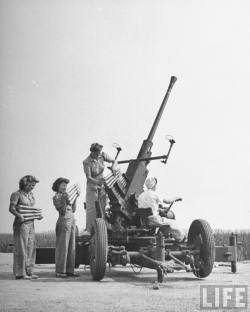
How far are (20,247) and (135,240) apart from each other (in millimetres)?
1862

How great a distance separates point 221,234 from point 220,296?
14.5 meters

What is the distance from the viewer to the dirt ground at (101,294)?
542cm

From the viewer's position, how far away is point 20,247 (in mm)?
8133

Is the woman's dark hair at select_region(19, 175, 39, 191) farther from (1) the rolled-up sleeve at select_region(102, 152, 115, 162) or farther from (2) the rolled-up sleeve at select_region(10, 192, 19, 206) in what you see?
(1) the rolled-up sleeve at select_region(102, 152, 115, 162)

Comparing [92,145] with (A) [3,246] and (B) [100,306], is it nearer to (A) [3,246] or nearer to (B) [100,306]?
(B) [100,306]

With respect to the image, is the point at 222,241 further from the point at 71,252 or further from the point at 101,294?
the point at 101,294

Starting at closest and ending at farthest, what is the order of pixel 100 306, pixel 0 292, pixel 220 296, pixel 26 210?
pixel 100 306 → pixel 220 296 → pixel 0 292 → pixel 26 210

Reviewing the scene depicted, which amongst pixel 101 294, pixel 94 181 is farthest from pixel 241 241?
pixel 101 294

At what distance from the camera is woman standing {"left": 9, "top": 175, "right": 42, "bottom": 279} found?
321 inches

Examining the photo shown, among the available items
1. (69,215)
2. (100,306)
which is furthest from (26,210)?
(100,306)

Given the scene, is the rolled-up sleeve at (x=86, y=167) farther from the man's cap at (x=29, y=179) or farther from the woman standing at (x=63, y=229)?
the man's cap at (x=29, y=179)

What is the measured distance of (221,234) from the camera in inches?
799

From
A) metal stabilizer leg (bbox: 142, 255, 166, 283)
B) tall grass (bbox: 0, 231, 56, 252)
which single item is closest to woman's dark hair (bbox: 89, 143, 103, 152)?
metal stabilizer leg (bbox: 142, 255, 166, 283)

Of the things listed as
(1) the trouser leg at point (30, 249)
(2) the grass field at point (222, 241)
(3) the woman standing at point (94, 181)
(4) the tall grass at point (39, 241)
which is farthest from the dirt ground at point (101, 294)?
(4) the tall grass at point (39, 241)
